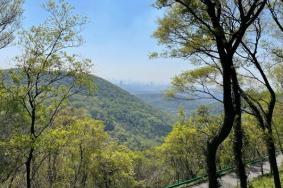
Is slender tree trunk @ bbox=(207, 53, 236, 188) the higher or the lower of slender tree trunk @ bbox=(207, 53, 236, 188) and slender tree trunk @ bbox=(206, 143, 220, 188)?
the higher

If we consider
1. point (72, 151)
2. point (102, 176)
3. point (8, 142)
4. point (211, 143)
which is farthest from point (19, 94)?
point (102, 176)

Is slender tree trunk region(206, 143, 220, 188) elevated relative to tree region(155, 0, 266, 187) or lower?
Answer: lower

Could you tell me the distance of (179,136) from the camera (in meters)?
64.0

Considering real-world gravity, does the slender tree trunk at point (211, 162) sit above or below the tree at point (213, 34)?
below

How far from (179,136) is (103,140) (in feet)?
55.5

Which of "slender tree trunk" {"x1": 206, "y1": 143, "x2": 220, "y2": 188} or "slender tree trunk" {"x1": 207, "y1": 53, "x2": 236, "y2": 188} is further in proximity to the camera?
"slender tree trunk" {"x1": 206, "y1": 143, "x2": 220, "y2": 188}

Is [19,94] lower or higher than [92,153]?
higher

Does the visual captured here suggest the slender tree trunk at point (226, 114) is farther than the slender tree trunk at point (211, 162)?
No

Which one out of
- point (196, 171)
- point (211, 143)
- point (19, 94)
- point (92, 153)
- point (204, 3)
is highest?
point (204, 3)

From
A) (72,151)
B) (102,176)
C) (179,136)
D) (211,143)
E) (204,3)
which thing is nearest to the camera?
(204,3)

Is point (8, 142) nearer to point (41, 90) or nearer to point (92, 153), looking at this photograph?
point (41, 90)

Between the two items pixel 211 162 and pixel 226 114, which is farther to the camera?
pixel 211 162

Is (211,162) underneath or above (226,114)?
underneath

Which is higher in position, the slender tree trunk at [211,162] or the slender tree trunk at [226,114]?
the slender tree trunk at [226,114]
